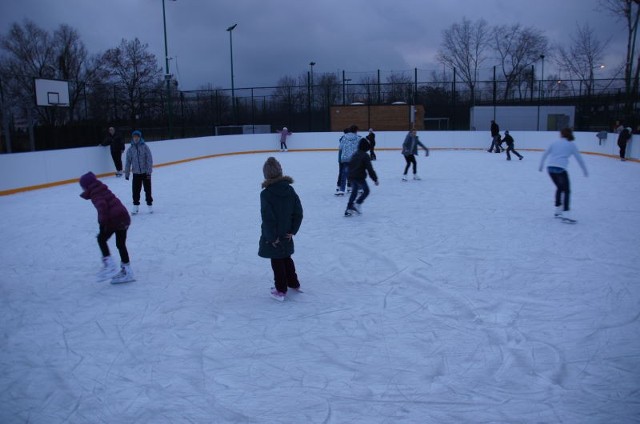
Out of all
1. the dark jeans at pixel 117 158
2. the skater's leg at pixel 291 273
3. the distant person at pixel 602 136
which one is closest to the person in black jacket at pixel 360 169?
the skater's leg at pixel 291 273

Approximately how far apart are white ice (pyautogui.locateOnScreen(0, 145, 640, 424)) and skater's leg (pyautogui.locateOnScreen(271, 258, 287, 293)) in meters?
0.17

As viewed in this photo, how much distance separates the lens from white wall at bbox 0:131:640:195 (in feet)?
43.7

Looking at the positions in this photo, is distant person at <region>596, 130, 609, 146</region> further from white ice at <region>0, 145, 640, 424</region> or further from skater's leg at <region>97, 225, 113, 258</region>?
skater's leg at <region>97, 225, 113, 258</region>

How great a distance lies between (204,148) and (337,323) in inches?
789

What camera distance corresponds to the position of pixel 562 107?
28.7m

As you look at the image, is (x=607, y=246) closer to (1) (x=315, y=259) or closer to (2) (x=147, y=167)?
(1) (x=315, y=259)

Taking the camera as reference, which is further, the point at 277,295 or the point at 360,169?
the point at 360,169

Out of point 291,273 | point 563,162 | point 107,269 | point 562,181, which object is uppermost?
point 563,162

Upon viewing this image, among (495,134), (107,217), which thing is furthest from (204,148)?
(107,217)

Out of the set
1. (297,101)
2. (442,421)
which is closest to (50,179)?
(442,421)

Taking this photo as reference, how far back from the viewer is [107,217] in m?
5.26

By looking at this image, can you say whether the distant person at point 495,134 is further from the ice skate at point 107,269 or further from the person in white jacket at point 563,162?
the ice skate at point 107,269

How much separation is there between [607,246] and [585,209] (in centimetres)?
275

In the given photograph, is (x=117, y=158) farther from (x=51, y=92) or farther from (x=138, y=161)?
(x=138, y=161)
